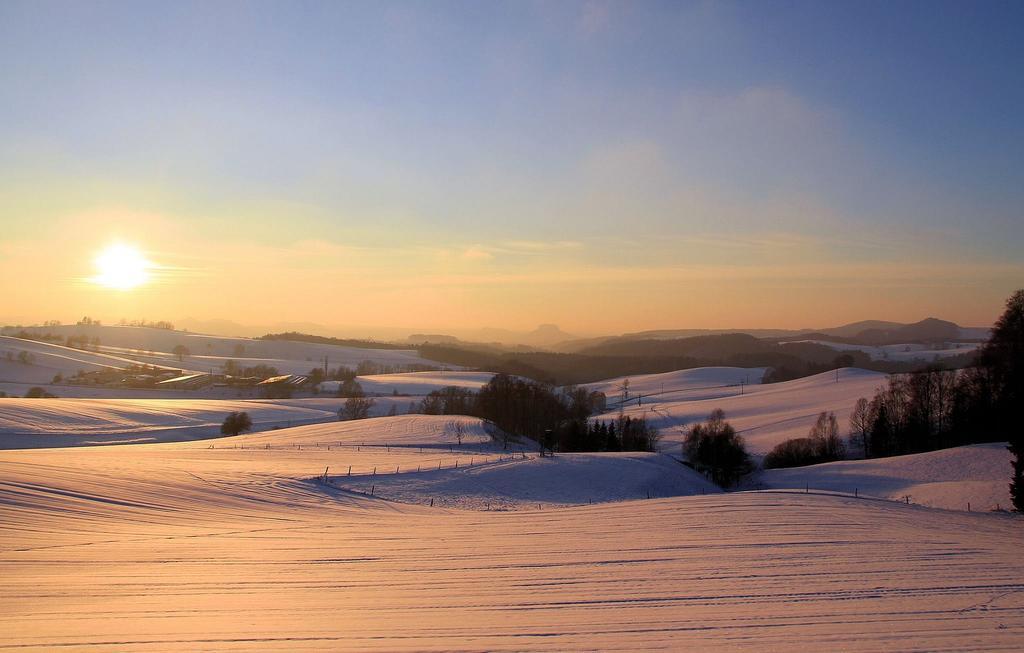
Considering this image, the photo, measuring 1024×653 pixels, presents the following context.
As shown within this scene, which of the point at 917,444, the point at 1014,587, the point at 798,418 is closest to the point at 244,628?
the point at 1014,587

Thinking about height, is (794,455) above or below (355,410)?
below

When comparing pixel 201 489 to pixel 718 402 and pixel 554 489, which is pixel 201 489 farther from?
pixel 718 402

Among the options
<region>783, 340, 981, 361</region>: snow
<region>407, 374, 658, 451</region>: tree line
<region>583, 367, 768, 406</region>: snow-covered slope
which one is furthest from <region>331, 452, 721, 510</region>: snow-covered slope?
<region>783, 340, 981, 361</region>: snow

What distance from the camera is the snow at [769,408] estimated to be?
63.2m

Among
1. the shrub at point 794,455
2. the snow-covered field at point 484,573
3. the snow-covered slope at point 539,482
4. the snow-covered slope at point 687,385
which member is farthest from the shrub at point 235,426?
the snow-covered slope at point 687,385

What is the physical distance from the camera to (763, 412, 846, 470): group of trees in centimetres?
5266

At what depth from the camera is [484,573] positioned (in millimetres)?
10938

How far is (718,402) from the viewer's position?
9069 centimetres

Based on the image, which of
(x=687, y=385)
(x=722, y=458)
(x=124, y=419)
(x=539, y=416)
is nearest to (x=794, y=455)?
(x=722, y=458)

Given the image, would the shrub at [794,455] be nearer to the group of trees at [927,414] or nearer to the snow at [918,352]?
the group of trees at [927,414]

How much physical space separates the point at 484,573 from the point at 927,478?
34.1 metres

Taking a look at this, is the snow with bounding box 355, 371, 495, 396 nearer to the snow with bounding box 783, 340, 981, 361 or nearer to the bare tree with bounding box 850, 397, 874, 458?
the bare tree with bounding box 850, 397, 874, 458

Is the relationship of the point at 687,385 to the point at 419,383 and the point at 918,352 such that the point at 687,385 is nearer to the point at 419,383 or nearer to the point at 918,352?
the point at 419,383

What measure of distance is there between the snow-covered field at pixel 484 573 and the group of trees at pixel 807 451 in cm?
3368
